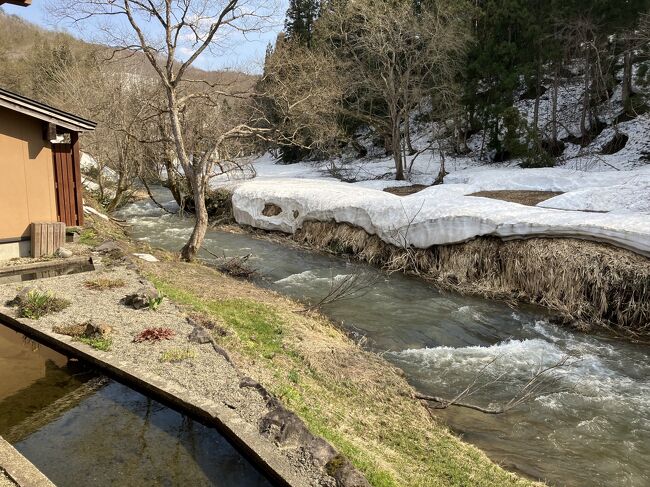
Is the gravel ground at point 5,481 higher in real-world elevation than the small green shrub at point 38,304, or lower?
lower

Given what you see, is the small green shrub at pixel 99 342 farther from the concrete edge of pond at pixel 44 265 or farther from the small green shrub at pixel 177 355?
the concrete edge of pond at pixel 44 265

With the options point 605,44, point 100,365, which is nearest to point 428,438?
point 100,365

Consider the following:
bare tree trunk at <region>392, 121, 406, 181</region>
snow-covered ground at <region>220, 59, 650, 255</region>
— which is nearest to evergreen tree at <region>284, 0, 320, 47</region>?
snow-covered ground at <region>220, 59, 650, 255</region>

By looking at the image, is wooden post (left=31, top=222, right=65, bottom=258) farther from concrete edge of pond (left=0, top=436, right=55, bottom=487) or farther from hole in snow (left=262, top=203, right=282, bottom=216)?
hole in snow (left=262, top=203, right=282, bottom=216)

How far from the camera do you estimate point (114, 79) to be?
2120 cm

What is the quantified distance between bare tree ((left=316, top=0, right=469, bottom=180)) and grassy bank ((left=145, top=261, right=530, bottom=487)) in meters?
15.9

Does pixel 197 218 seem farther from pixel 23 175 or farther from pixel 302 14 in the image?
pixel 302 14

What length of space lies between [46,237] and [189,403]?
7.73 m

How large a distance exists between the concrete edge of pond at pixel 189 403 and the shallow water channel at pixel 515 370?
104 inches

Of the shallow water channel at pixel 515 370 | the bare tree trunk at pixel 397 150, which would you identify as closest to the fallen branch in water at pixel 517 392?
the shallow water channel at pixel 515 370

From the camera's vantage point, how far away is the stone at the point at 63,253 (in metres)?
10.7

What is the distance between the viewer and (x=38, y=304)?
7289 mm

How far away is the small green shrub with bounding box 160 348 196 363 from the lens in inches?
229

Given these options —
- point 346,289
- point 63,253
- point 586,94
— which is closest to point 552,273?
point 346,289
